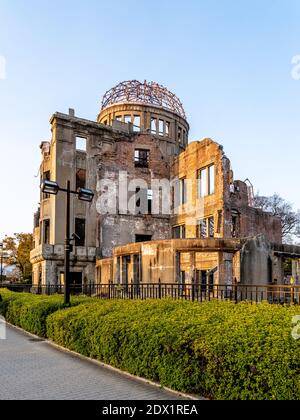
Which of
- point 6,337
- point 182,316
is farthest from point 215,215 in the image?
point 182,316

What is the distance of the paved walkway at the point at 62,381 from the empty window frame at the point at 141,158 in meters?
29.2

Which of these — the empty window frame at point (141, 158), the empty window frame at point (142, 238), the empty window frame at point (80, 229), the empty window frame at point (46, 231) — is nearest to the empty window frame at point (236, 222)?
the empty window frame at point (142, 238)

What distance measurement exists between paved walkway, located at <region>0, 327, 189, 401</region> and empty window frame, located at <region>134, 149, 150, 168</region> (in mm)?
29199

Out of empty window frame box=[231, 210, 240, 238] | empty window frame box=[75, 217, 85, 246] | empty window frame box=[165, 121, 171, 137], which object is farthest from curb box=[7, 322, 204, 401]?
empty window frame box=[165, 121, 171, 137]

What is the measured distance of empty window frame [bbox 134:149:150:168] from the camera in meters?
38.4

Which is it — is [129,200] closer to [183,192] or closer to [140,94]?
[183,192]

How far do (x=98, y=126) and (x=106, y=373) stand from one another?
30.8 m

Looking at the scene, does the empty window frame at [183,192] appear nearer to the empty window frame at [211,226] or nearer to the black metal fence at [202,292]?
the empty window frame at [211,226]

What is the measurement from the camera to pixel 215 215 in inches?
1186

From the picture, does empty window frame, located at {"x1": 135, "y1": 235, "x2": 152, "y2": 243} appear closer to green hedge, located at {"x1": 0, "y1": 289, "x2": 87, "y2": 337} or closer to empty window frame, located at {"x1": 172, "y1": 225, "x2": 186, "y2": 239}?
empty window frame, located at {"x1": 172, "y1": 225, "x2": 186, "y2": 239}

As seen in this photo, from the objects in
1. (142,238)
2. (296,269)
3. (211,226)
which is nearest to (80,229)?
(142,238)

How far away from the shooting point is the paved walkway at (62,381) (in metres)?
6.52
